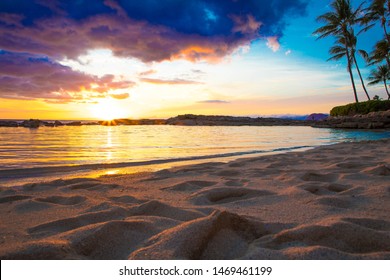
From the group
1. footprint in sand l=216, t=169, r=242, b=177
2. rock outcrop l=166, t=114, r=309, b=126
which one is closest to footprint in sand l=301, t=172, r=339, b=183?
footprint in sand l=216, t=169, r=242, b=177

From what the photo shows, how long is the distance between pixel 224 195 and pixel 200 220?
3.59ft

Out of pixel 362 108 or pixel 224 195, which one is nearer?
pixel 224 195

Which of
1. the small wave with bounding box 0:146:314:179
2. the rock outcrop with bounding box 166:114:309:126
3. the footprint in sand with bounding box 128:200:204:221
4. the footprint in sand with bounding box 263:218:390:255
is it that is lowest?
the small wave with bounding box 0:146:314:179

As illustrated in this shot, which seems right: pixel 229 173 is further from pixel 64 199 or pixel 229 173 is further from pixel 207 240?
pixel 207 240

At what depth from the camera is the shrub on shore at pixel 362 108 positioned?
28.1 metres

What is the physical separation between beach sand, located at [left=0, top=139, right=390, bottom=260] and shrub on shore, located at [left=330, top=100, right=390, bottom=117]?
2980cm

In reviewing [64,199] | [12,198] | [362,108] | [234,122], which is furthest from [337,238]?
[234,122]

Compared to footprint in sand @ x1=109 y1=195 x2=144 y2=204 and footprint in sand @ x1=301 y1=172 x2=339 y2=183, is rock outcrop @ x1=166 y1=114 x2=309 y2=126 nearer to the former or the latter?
footprint in sand @ x1=301 y1=172 x2=339 y2=183

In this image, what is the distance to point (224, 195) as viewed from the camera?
2893mm

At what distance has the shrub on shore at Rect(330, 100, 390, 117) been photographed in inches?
1107

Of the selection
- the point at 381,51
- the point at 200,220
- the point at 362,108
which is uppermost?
the point at 381,51

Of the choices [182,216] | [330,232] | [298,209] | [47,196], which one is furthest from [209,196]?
[47,196]

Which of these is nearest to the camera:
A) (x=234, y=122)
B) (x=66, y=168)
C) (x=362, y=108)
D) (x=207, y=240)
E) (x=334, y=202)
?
(x=207, y=240)
